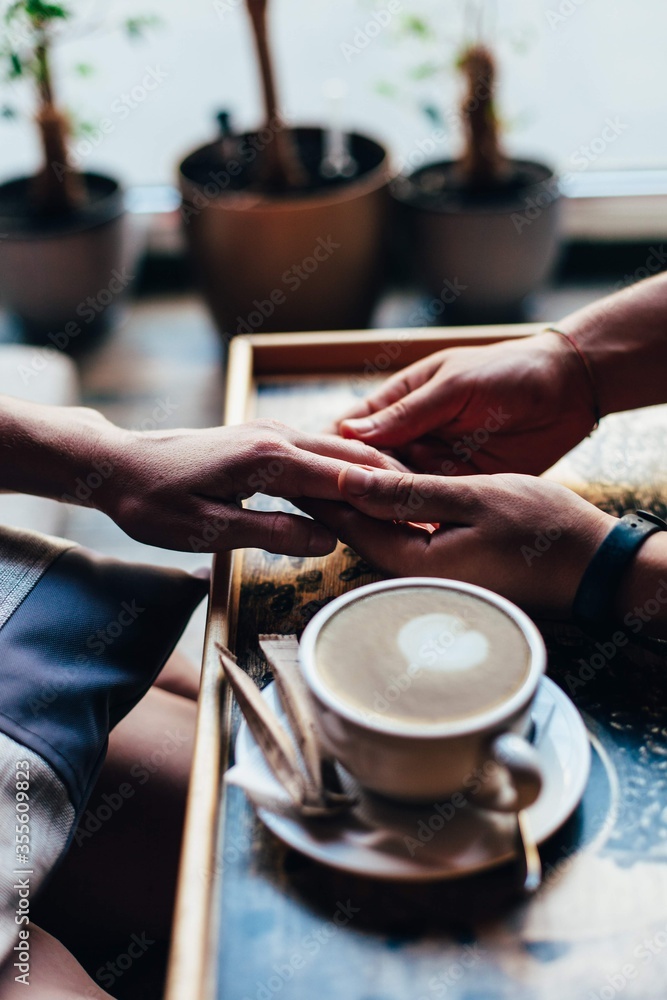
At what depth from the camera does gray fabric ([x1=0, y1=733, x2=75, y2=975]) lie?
2.02ft

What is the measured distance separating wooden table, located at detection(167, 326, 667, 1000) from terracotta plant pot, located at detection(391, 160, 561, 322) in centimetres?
150

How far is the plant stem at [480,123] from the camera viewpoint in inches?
76.7

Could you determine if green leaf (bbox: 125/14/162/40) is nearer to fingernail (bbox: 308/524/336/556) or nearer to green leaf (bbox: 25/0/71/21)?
green leaf (bbox: 25/0/71/21)

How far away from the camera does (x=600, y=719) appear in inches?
26.0

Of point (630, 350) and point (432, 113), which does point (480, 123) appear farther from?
point (630, 350)

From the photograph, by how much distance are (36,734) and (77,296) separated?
1667 mm

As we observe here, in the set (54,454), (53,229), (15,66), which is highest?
(15,66)

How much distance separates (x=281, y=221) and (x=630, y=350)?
3.58ft

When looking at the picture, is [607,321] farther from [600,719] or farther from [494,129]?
[494,129]

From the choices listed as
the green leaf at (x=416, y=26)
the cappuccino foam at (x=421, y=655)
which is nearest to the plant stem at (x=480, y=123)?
the green leaf at (x=416, y=26)

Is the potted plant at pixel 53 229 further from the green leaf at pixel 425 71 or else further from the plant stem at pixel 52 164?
the green leaf at pixel 425 71

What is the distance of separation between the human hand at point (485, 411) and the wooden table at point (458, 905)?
0.30m

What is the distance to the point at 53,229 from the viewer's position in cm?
209

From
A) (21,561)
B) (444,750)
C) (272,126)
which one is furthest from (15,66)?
(444,750)
